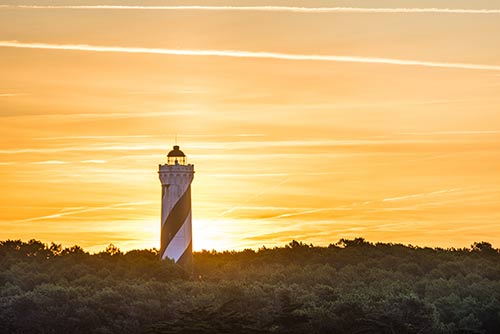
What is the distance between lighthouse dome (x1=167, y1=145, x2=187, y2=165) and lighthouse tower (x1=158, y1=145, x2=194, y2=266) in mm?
1414

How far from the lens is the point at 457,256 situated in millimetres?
125000

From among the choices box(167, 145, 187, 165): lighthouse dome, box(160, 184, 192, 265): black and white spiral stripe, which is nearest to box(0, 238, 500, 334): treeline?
box(160, 184, 192, 265): black and white spiral stripe

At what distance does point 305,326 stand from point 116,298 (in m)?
13.1

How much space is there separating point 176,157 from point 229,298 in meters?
11.1

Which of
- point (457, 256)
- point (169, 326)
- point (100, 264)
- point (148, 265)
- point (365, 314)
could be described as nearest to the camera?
point (169, 326)

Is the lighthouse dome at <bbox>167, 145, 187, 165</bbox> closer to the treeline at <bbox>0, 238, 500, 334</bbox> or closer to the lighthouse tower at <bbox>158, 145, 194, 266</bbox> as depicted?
the lighthouse tower at <bbox>158, 145, 194, 266</bbox>

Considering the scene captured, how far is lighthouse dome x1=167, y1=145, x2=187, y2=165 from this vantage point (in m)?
84.1

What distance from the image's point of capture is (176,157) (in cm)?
8419

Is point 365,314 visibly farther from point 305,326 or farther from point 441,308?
point 441,308

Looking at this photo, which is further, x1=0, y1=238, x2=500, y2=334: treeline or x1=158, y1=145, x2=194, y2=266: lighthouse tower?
x1=158, y1=145, x2=194, y2=266: lighthouse tower

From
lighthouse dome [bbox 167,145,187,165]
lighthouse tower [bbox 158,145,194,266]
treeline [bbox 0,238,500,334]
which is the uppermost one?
lighthouse dome [bbox 167,145,187,165]

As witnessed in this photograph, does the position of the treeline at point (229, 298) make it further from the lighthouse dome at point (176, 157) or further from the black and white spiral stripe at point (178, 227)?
the lighthouse dome at point (176, 157)

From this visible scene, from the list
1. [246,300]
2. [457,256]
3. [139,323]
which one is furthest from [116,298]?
[457,256]

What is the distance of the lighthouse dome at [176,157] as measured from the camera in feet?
276
